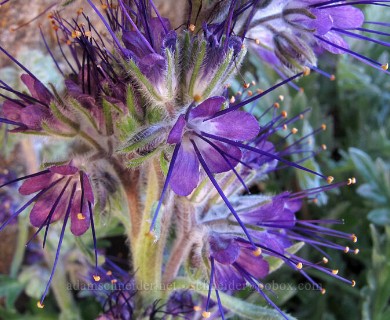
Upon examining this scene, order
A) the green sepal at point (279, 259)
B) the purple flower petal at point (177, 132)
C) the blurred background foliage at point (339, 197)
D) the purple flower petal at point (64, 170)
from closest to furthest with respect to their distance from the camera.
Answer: the purple flower petal at point (177, 132)
the purple flower petal at point (64, 170)
the green sepal at point (279, 259)
the blurred background foliage at point (339, 197)

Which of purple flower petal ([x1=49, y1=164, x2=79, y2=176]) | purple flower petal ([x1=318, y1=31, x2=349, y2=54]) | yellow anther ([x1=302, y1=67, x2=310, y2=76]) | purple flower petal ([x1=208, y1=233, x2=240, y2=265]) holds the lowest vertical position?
purple flower petal ([x1=208, y1=233, x2=240, y2=265])

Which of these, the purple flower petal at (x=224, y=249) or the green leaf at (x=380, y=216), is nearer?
the purple flower petal at (x=224, y=249)

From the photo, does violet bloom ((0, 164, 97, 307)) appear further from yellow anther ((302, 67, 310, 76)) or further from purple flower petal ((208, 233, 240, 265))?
yellow anther ((302, 67, 310, 76))

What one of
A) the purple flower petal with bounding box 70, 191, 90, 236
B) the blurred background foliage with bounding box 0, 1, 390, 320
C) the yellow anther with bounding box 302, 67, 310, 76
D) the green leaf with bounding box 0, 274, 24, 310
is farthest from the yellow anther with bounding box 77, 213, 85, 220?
the green leaf with bounding box 0, 274, 24, 310

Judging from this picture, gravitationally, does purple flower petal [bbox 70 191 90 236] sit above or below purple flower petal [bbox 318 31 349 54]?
below

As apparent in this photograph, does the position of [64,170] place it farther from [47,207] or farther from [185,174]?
[185,174]

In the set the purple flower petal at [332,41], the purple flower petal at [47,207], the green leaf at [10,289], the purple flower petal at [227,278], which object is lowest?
the purple flower petal at [227,278]

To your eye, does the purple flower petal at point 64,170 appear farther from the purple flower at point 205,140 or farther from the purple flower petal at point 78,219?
the purple flower at point 205,140

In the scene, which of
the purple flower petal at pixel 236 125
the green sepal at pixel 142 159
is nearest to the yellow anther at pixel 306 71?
the purple flower petal at pixel 236 125
